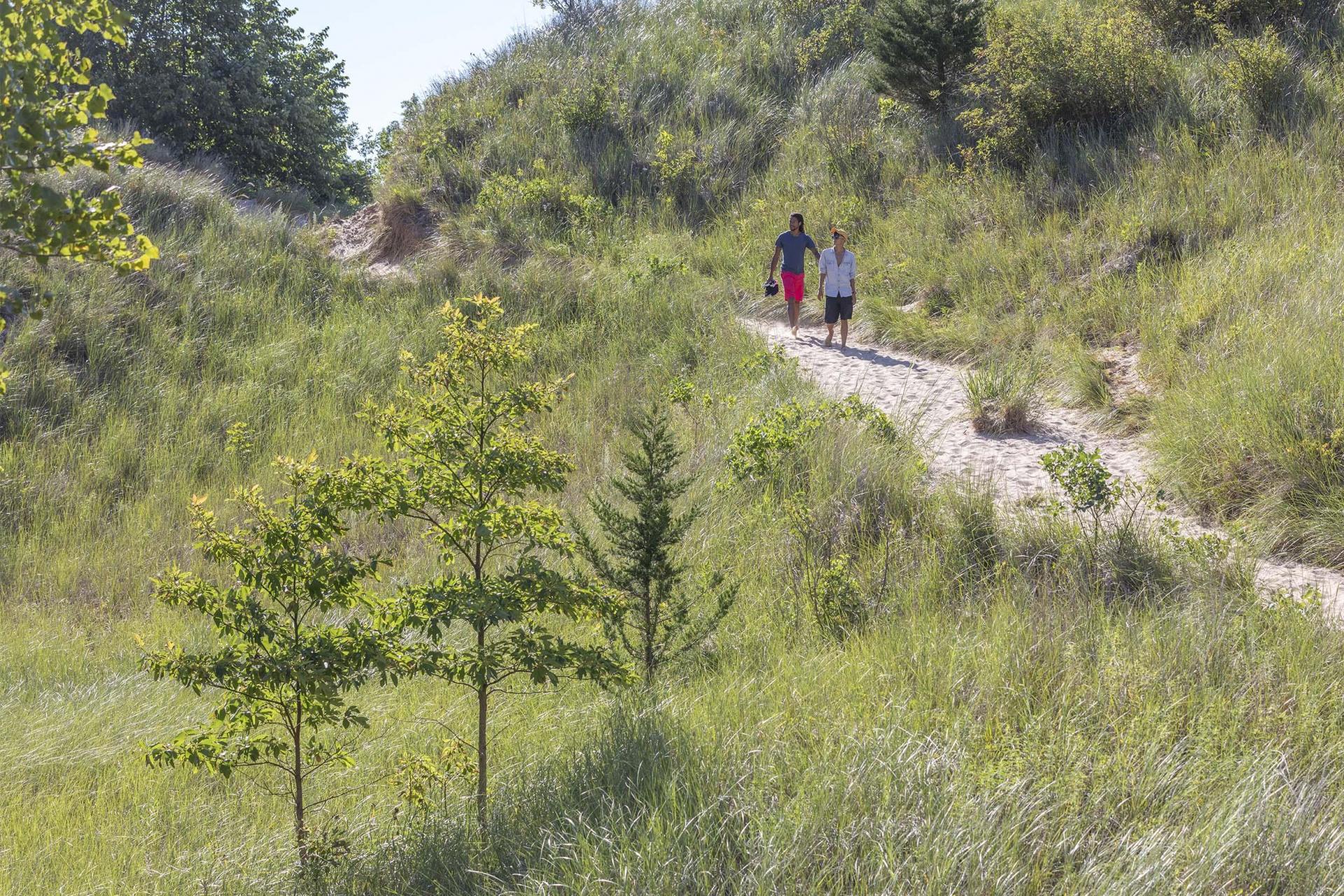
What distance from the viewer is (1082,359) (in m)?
9.32

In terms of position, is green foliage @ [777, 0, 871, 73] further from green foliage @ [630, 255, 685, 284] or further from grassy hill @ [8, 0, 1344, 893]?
green foliage @ [630, 255, 685, 284]

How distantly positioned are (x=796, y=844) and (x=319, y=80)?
30.3 m

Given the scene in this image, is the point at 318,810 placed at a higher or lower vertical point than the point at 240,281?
lower

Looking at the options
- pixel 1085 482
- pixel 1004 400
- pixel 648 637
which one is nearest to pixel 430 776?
pixel 648 637

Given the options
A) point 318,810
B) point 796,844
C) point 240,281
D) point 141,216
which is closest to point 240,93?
point 141,216

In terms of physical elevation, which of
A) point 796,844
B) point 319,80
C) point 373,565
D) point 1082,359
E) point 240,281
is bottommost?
point 796,844

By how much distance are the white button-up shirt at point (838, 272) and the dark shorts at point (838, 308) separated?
32 millimetres

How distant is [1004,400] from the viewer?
8820 millimetres

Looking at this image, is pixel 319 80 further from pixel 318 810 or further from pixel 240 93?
pixel 318 810

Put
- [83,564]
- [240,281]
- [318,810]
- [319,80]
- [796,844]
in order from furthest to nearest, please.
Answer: [319,80], [240,281], [83,564], [318,810], [796,844]

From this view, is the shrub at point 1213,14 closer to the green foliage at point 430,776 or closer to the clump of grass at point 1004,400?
the clump of grass at point 1004,400

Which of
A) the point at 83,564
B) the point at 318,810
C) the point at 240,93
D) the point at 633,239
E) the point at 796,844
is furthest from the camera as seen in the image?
the point at 240,93

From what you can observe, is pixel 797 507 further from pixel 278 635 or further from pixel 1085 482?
pixel 278 635

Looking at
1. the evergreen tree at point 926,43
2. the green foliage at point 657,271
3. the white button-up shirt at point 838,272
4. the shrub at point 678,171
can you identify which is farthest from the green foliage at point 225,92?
the white button-up shirt at point 838,272
